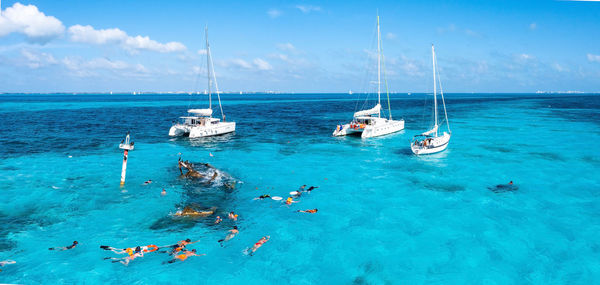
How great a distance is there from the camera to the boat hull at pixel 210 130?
177ft

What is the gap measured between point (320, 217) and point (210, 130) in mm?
37128

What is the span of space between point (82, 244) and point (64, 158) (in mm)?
25952

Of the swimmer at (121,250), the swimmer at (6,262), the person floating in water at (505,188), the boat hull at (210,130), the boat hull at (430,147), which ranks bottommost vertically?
the swimmer at (6,262)

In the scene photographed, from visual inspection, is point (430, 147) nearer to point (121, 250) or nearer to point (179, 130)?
point (121, 250)

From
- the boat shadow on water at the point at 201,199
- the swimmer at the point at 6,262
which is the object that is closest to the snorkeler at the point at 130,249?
the boat shadow on water at the point at 201,199

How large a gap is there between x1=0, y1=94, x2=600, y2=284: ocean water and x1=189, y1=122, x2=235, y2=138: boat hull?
38.3ft

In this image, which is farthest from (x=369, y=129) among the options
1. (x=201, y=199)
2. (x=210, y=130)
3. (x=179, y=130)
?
(x=201, y=199)

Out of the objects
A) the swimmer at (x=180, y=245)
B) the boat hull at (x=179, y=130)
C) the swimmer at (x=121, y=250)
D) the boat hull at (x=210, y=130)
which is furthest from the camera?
the boat hull at (x=179, y=130)

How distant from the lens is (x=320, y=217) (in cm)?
2361

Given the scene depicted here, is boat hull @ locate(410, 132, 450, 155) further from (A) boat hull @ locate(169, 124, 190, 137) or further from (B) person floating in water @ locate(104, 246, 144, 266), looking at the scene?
(A) boat hull @ locate(169, 124, 190, 137)

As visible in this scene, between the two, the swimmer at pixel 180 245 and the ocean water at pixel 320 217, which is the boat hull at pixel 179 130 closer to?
the ocean water at pixel 320 217

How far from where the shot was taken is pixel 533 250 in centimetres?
1914

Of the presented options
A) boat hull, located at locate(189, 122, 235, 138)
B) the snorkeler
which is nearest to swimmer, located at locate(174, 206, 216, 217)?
the snorkeler

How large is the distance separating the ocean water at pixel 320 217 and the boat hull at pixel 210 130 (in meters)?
11.7
